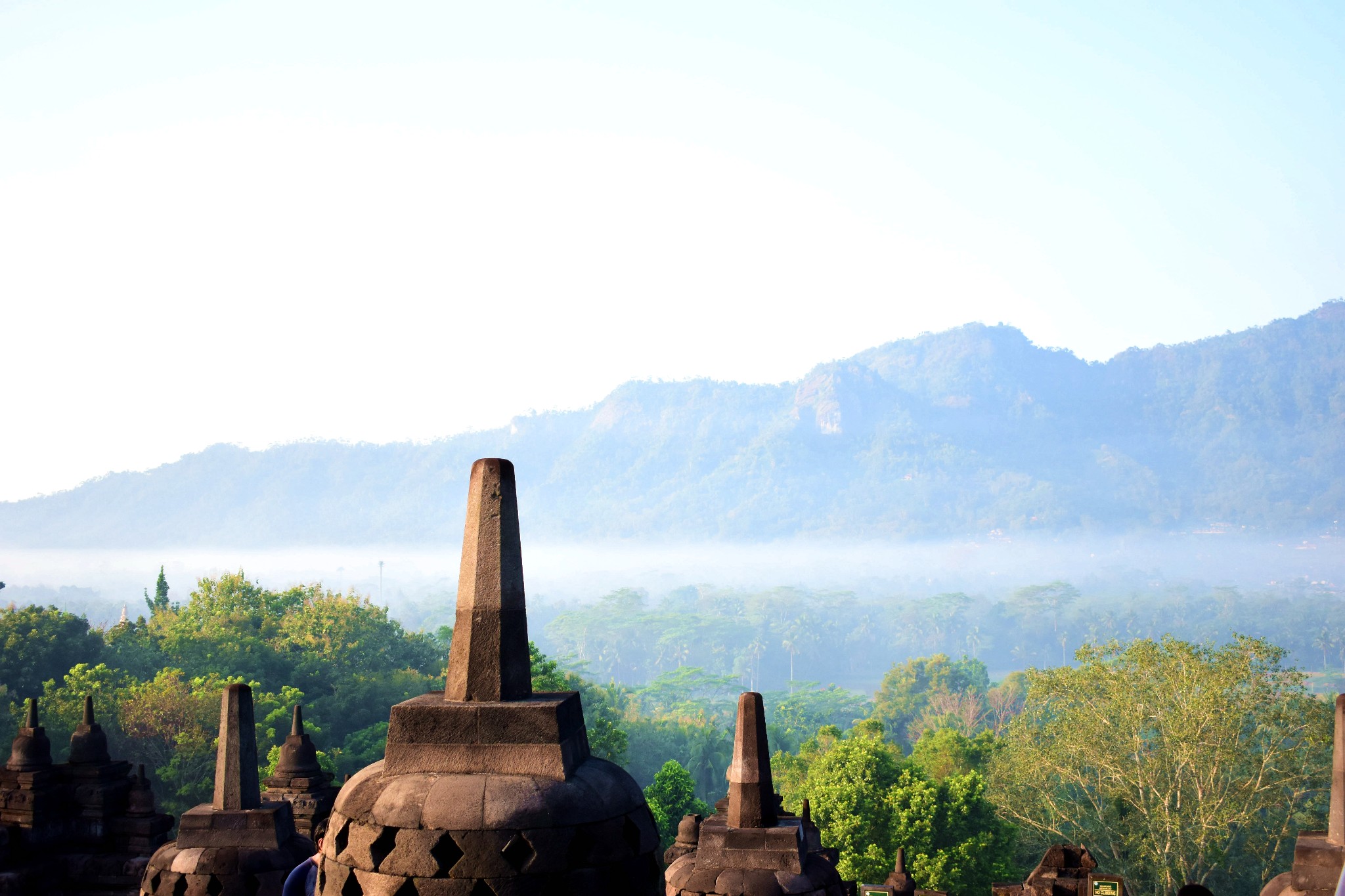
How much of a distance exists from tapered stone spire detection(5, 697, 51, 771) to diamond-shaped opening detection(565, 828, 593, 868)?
618 inches

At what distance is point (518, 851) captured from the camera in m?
5.28

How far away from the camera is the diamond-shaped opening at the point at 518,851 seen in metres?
5.25

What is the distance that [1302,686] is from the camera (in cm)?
4212

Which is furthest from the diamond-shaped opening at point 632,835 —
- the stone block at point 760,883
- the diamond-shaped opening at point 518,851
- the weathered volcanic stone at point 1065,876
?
the weathered volcanic stone at point 1065,876

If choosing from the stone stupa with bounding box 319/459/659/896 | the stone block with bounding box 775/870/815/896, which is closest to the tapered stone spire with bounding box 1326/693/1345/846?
the stone block with bounding box 775/870/815/896

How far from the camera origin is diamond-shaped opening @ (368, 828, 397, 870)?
5383 millimetres

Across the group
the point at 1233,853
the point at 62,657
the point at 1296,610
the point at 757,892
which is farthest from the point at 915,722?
the point at 1296,610

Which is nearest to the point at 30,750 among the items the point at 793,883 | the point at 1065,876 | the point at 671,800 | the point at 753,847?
the point at 753,847

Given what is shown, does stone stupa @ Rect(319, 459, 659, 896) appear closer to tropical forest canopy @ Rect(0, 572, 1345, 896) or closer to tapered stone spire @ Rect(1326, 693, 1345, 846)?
tapered stone spire @ Rect(1326, 693, 1345, 846)

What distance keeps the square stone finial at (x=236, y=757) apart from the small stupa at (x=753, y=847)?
461 centimetres

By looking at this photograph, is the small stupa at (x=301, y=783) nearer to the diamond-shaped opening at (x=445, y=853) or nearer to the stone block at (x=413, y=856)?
the stone block at (x=413, y=856)

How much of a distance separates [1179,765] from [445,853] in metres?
43.1

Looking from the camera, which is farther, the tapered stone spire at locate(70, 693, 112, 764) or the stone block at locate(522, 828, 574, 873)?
the tapered stone spire at locate(70, 693, 112, 764)

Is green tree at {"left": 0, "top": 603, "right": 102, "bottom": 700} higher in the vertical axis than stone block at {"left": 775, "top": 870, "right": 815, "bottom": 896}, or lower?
lower
